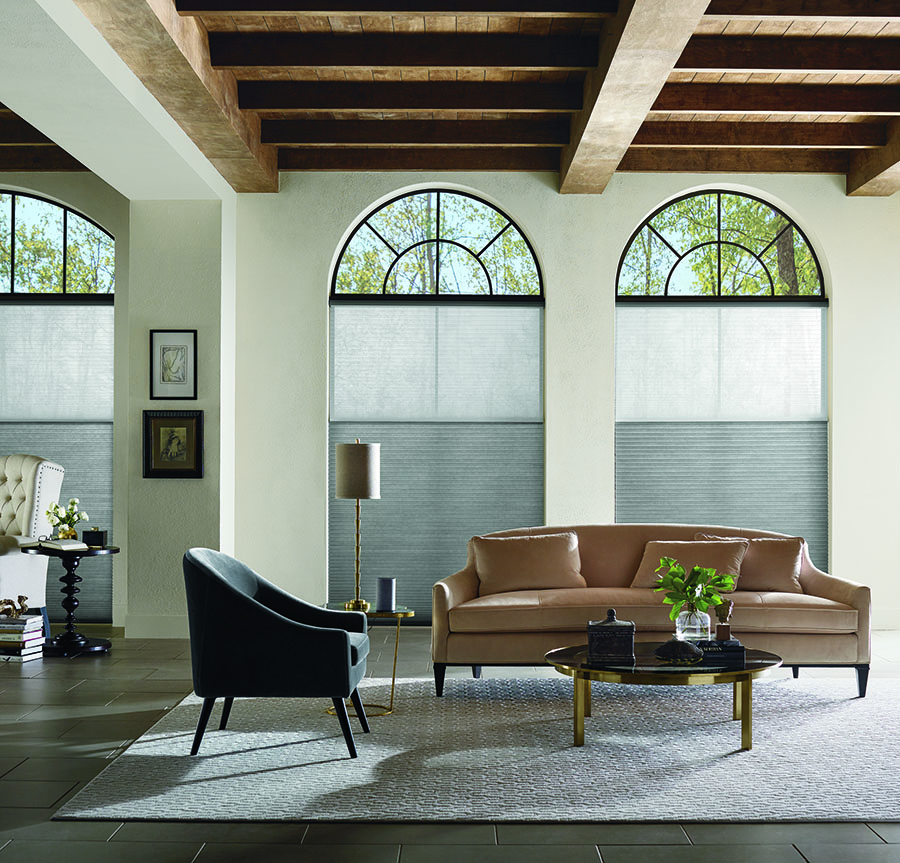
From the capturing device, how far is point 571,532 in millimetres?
5965

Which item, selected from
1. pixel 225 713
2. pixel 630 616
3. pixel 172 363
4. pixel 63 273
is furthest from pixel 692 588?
pixel 63 273

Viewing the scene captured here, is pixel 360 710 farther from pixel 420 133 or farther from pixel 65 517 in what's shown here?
pixel 420 133

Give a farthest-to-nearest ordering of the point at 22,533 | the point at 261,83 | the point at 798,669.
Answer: the point at 22,533 → the point at 261,83 → the point at 798,669

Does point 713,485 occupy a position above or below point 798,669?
above

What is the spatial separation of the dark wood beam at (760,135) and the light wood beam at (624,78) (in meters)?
0.43

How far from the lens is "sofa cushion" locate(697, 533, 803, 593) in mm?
5555

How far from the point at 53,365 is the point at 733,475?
17.0 ft

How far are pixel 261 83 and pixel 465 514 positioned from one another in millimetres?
3301

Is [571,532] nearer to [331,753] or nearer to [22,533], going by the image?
[331,753]

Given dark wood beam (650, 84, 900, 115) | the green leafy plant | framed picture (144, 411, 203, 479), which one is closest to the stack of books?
framed picture (144, 411, 203, 479)

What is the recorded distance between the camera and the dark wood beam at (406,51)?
5.18 meters

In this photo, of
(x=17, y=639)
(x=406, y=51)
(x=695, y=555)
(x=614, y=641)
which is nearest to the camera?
(x=614, y=641)

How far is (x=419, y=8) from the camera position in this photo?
455 cm

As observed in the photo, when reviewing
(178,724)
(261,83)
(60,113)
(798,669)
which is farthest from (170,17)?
(798,669)
